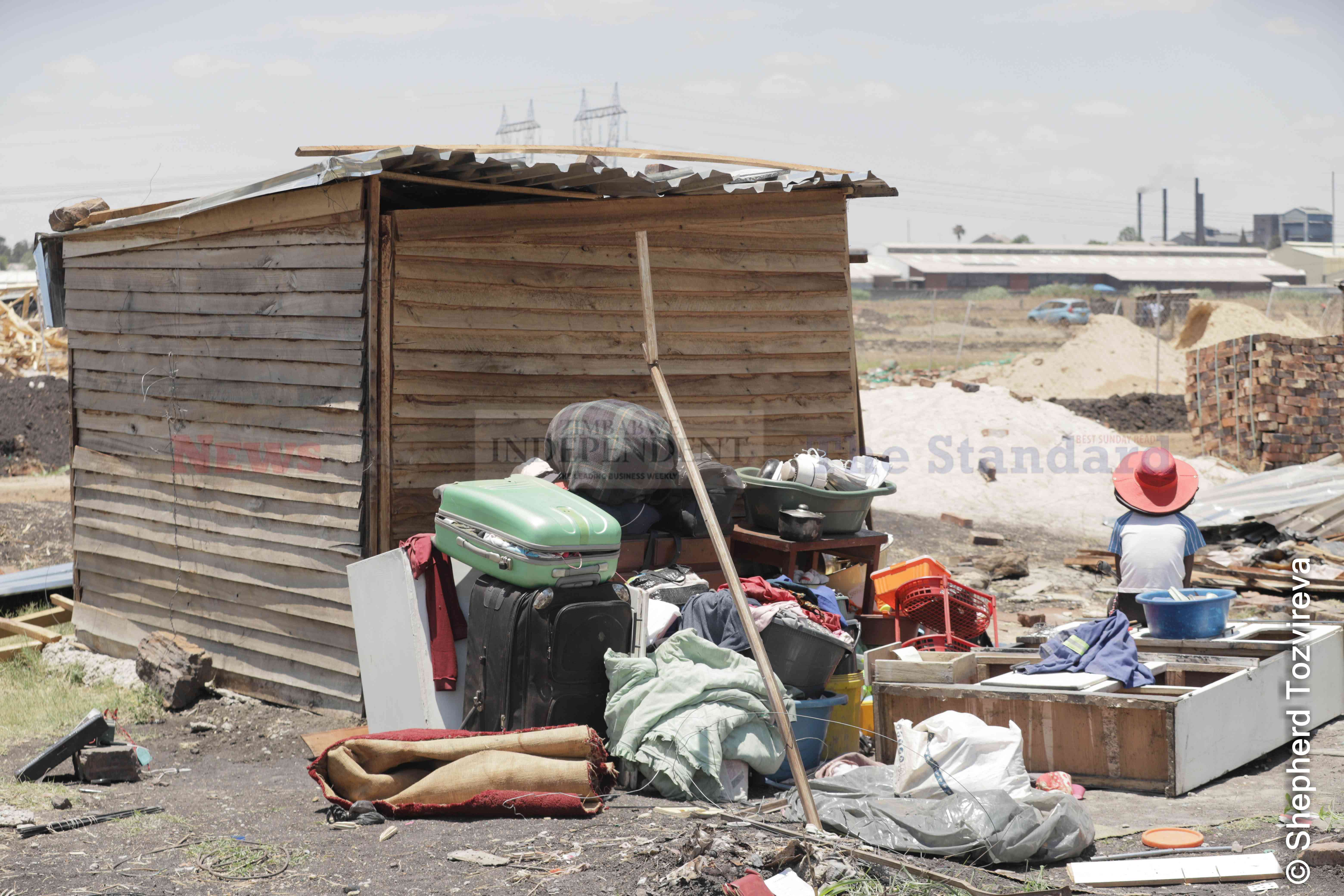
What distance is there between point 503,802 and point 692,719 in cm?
88

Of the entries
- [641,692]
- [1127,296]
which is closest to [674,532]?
[641,692]

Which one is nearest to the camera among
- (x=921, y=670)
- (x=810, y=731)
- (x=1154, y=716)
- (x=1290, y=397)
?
(x=1154, y=716)

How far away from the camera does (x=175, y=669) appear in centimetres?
776

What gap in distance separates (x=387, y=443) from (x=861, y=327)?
40.9 m

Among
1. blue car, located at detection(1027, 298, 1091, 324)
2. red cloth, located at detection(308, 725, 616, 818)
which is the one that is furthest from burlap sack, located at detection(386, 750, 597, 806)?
blue car, located at detection(1027, 298, 1091, 324)

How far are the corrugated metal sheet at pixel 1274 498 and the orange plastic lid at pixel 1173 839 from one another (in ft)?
25.6

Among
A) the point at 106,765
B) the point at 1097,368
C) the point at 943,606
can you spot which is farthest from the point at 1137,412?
the point at 106,765

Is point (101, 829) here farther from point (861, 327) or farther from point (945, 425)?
point (861, 327)

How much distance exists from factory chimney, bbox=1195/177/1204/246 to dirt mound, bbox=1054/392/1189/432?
3281 inches

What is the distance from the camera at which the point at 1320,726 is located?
20.0ft

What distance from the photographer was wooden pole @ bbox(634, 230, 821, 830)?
4.72 meters

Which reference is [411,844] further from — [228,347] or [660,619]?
[228,347]

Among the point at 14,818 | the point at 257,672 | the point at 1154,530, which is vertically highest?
the point at 1154,530

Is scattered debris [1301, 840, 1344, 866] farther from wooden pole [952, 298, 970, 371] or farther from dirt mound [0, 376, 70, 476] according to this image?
wooden pole [952, 298, 970, 371]
